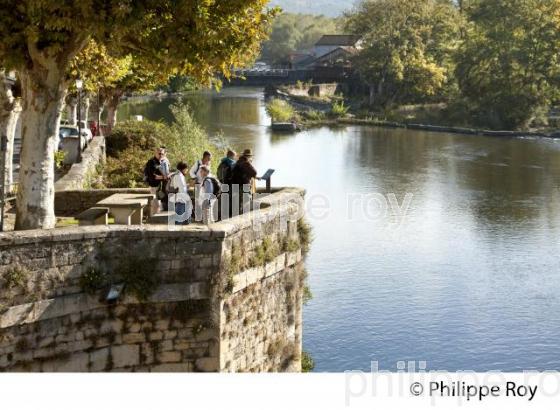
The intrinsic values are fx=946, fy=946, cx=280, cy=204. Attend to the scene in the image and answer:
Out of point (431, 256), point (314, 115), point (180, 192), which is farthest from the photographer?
point (314, 115)

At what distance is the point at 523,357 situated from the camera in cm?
2528

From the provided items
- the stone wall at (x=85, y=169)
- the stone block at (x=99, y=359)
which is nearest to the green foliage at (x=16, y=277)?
the stone block at (x=99, y=359)

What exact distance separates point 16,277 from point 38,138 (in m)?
3.13

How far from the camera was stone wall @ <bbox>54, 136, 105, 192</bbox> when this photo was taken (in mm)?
21923

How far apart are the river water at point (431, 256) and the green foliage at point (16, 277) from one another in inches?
501

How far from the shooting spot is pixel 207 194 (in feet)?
57.8

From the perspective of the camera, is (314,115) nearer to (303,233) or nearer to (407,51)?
(407,51)

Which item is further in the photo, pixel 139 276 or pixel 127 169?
pixel 127 169

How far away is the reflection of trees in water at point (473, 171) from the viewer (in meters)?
44.7

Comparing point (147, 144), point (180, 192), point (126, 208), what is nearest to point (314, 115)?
point (147, 144)

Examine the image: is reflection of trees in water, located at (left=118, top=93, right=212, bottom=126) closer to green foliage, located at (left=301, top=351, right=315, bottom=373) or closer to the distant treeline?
the distant treeline

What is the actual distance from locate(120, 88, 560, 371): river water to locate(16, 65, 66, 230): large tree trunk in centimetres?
1117

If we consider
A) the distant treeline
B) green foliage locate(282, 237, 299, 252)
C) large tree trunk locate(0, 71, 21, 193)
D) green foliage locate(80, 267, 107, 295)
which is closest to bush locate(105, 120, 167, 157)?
large tree trunk locate(0, 71, 21, 193)

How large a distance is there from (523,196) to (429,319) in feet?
70.0
